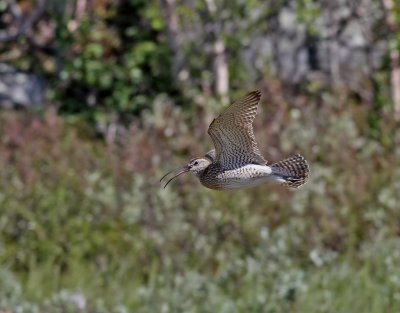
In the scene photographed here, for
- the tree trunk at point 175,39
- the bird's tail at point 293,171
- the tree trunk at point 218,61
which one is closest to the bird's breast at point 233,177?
the bird's tail at point 293,171

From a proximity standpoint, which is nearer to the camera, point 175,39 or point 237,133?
point 237,133

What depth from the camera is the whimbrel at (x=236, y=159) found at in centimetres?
282

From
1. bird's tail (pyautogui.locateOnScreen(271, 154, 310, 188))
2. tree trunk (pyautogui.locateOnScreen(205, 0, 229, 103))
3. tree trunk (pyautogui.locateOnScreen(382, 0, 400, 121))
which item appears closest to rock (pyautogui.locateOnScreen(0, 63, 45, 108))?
tree trunk (pyautogui.locateOnScreen(205, 0, 229, 103))

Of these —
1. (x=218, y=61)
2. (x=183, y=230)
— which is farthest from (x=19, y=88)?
(x=183, y=230)

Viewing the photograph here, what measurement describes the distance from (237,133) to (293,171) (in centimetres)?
35

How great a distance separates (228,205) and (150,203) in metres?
0.51

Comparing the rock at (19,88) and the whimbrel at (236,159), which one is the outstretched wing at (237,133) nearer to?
the whimbrel at (236,159)

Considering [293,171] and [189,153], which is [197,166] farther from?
[189,153]

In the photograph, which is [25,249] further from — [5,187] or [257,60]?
[257,60]

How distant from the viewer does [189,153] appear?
8141 millimetres

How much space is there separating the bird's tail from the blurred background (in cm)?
257

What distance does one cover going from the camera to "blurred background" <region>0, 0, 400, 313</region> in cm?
631

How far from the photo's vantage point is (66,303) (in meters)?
5.77

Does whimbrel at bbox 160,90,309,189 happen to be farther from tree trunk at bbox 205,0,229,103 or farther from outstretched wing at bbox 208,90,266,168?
tree trunk at bbox 205,0,229,103
